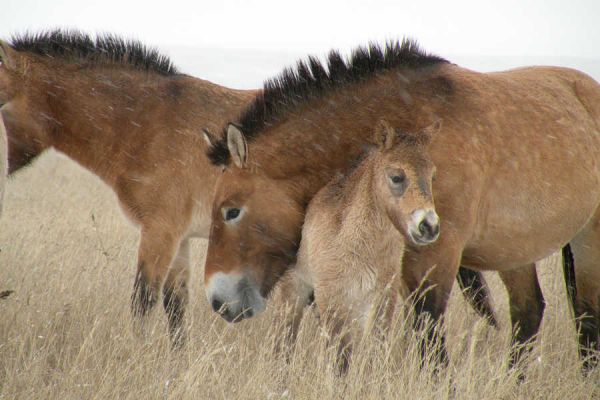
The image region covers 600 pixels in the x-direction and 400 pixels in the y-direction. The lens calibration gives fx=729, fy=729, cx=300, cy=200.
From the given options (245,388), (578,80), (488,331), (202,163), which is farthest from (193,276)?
(578,80)

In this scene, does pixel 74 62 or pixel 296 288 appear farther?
pixel 74 62

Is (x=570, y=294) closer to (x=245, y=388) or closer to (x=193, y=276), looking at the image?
(x=245, y=388)

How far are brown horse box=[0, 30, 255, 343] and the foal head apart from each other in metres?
1.98

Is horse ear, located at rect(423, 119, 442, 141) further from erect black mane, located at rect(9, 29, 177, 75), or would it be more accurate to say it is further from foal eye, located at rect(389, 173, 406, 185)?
erect black mane, located at rect(9, 29, 177, 75)

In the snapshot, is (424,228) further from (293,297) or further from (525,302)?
(525,302)

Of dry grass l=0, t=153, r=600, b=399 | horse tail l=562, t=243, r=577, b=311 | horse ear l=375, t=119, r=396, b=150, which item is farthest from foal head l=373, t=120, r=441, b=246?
horse tail l=562, t=243, r=577, b=311

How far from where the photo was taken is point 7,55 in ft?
19.2

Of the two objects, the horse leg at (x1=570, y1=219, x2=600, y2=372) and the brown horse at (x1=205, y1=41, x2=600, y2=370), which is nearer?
the brown horse at (x1=205, y1=41, x2=600, y2=370)

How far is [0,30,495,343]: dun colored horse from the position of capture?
577 centimetres

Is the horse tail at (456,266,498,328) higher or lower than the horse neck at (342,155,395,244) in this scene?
lower

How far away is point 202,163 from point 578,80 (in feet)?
10.3

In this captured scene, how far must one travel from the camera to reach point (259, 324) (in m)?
5.78

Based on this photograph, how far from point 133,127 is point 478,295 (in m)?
3.17

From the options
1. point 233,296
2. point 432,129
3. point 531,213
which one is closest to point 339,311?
point 233,296
